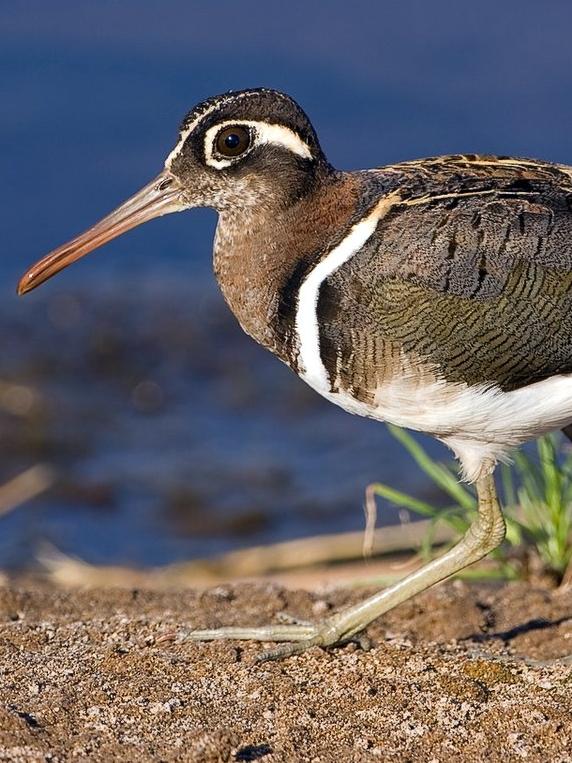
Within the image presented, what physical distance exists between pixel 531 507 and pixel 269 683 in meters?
2.28

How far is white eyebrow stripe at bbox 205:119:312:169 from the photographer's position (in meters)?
5.70

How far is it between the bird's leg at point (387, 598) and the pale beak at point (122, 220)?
5.19 feet

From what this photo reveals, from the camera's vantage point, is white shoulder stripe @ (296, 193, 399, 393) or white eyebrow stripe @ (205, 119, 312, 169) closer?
white shoulder stripe @ (296, 193, 399, 393)

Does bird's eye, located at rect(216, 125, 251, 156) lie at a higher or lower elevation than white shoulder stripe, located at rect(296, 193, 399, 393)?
higher

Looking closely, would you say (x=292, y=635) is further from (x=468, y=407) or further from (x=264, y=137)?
(x=264, y=137)

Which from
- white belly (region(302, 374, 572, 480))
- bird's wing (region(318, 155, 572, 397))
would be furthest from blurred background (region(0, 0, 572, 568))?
bird's wing (region(318, 155, 572, 397))

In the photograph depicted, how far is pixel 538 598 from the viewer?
6645mm

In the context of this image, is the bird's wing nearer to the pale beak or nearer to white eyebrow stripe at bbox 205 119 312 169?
white eyebrow stripe at bbox 205 119 312 169

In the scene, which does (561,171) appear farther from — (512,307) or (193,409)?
(193,409)

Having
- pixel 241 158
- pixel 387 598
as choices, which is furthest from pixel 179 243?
pixel 387 598

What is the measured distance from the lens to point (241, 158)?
5766mm

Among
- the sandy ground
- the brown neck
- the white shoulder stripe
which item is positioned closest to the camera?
the sandy ground

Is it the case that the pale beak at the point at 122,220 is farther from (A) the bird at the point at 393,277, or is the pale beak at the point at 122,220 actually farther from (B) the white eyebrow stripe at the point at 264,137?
(B) the white eyebrow stripe at the point at 264,137

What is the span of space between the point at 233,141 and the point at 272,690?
6.85 feet
